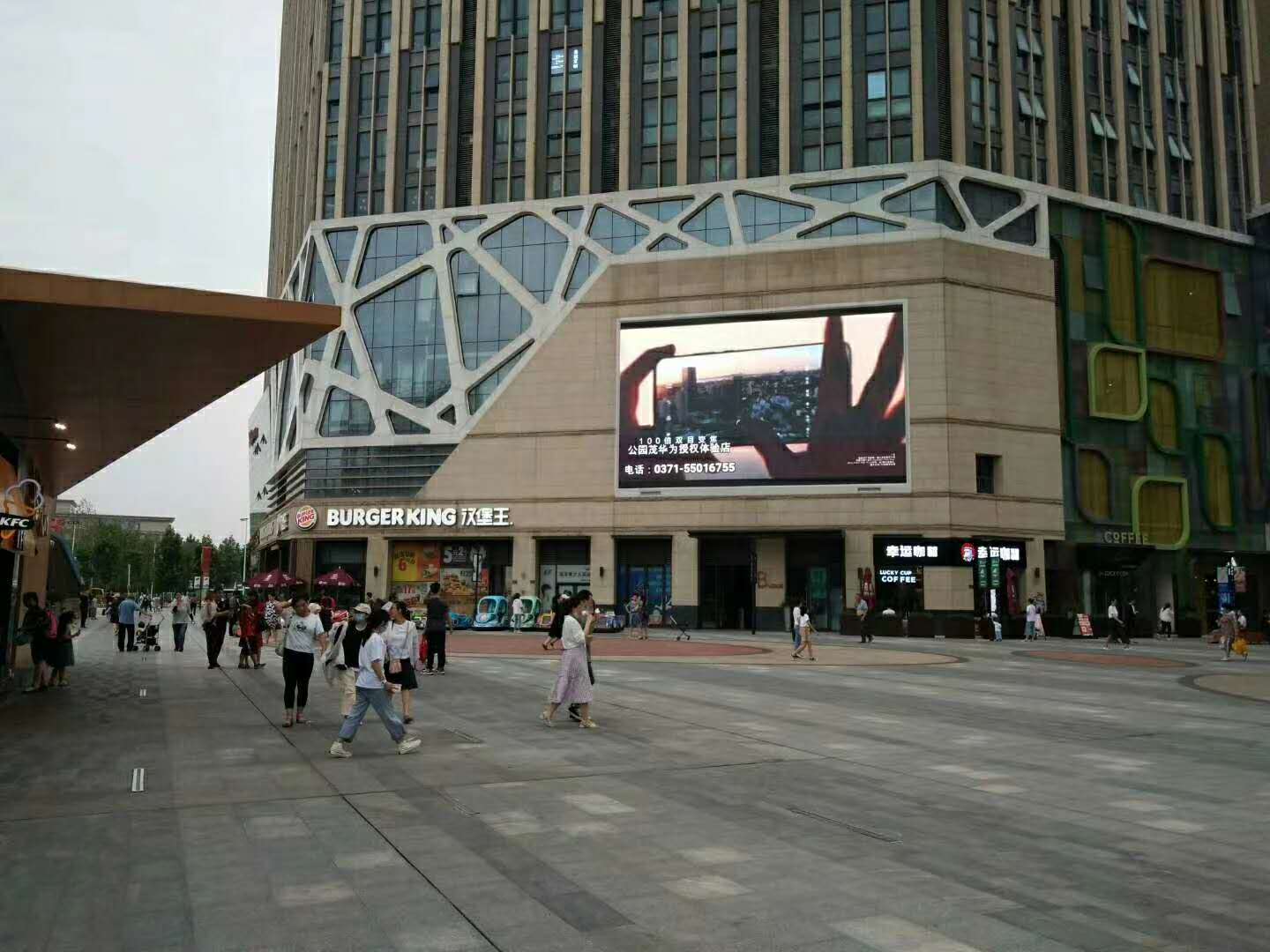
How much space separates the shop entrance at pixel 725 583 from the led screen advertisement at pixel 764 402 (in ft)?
11.9

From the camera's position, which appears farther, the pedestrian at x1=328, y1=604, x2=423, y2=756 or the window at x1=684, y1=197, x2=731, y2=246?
the window at x1=684, y1=197, x2=731, y2=246

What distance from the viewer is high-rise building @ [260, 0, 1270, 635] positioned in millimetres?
52031

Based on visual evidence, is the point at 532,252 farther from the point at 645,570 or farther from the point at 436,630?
the point at 436,630

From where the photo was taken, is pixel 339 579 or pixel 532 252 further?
pixel 532 252

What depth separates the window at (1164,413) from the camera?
57.3 metres

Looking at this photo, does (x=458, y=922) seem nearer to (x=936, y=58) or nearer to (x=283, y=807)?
(x=283, y=807)

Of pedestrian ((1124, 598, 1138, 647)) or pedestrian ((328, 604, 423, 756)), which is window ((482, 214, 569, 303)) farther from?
pedestrian ((328, 604, 423, 756))

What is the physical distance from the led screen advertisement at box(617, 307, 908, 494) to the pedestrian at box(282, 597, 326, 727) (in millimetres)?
38780

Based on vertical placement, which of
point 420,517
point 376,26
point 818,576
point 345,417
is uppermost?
point 376,26

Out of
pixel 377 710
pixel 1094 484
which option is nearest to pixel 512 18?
pixel 1094 484

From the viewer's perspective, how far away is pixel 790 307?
53.0 metres

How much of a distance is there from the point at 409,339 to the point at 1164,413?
141ft

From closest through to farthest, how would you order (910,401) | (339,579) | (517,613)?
(517,613) < (910,401) < (339,579)

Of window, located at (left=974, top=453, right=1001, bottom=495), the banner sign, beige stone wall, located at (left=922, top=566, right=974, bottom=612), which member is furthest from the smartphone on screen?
the banner sign
